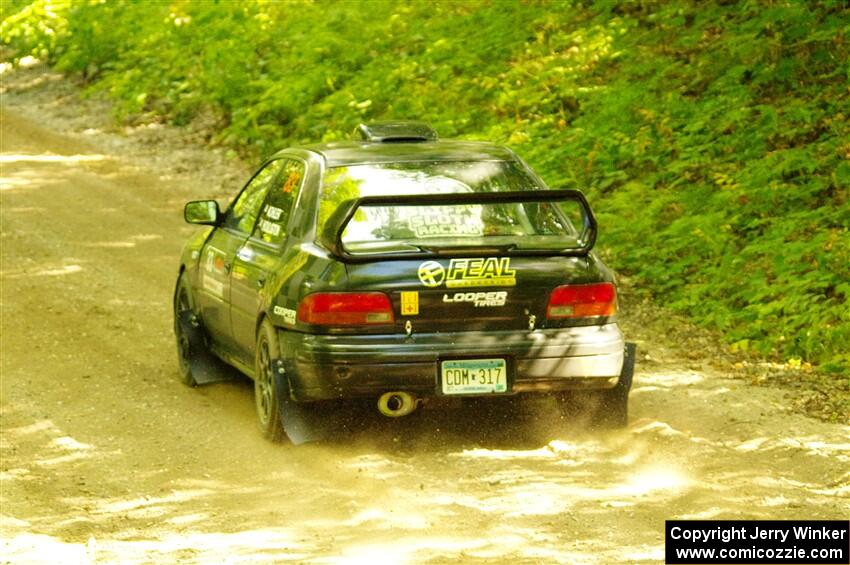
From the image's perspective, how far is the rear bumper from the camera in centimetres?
777

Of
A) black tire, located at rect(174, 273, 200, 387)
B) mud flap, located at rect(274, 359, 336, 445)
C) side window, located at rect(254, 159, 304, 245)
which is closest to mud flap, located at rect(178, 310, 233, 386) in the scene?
black tire, located at rect(174, 273, 200, 387)

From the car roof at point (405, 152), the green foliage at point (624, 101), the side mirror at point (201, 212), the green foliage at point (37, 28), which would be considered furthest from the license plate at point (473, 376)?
the green foliage at point (37, 28)

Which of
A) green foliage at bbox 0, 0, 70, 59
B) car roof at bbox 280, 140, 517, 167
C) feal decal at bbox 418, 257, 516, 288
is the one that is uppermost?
car roof at bbox 280, 140, 517, 167

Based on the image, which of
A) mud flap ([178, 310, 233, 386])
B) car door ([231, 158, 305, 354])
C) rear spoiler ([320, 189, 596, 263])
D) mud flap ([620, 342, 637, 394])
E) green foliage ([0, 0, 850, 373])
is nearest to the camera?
rear spoiler ([320, 189, 596, 263])

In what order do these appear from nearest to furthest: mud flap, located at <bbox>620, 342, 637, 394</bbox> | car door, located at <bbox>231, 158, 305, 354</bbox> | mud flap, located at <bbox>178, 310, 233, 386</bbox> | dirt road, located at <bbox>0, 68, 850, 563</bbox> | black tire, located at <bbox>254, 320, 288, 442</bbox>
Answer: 1. dirt road, located at <bbox>0, 68, 850, 563</bbox>
2. black tire, located at <bbox>254, 320, 288, 442</bbox>
3. mud flap, located at <bbox>620, 342, 637, 394</bbox>
4. car door, located at <bbox>231, 158, 305, 354</bbox>
5. mud flap, located at <bbox>178, 310, 233, 386</bbox>

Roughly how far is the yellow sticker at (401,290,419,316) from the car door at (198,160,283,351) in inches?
71.7

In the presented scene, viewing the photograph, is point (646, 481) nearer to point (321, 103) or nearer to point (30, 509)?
point (30, 509)

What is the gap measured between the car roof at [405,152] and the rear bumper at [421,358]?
1258 millimetres

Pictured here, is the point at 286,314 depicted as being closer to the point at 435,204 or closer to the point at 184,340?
the point at 435,204

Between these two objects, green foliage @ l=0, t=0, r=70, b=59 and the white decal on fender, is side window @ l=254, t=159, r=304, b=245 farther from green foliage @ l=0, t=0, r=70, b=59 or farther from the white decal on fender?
green foliage @ l=0, t=0, r=70, b=59

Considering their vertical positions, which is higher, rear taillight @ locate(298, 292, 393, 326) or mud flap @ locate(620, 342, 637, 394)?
rear taillight @ locate(298, 292, 393, 326)

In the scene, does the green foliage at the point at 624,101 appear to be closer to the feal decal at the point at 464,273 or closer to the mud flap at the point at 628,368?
the mud flap at the point at 628,368

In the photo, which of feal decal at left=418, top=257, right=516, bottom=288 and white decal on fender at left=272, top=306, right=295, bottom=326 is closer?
feal decal at left=418, top=257, right=516, bottom=288

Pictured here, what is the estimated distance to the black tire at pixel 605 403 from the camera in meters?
8.38
